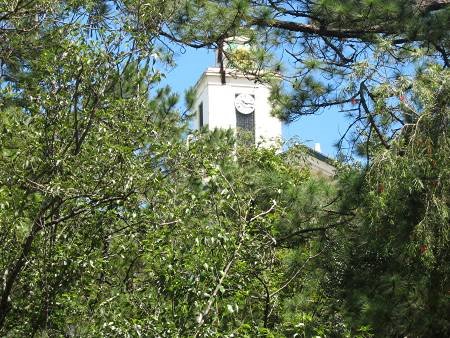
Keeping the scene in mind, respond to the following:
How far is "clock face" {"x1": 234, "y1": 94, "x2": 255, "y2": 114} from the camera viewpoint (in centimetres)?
3931

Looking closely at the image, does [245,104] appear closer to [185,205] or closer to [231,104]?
[231,104]

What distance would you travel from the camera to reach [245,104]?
39.4 metres

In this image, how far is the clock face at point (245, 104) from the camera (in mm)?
39312

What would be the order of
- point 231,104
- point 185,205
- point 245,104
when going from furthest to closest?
point 245,104 < point 231,104 < point 185,205

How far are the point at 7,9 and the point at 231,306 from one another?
2729 mm

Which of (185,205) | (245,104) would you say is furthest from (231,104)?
(185,205)

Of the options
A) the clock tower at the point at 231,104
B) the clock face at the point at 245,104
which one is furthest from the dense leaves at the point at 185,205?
the clock face at the point at 245,104

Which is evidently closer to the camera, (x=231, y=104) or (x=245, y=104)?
(x=231, y=104)

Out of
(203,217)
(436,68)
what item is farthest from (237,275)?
(436,68)

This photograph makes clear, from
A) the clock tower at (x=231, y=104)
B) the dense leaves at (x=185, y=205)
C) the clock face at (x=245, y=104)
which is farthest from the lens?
the clock face at (x=245, y=104)

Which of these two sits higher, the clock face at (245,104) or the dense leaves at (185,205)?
the clock face at (245,104)

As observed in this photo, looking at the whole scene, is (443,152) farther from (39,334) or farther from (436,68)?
(39,334)

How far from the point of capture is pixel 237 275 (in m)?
4.69

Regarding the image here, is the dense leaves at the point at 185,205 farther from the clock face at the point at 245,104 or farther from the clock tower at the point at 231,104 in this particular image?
the clock face at the point at 245,104
